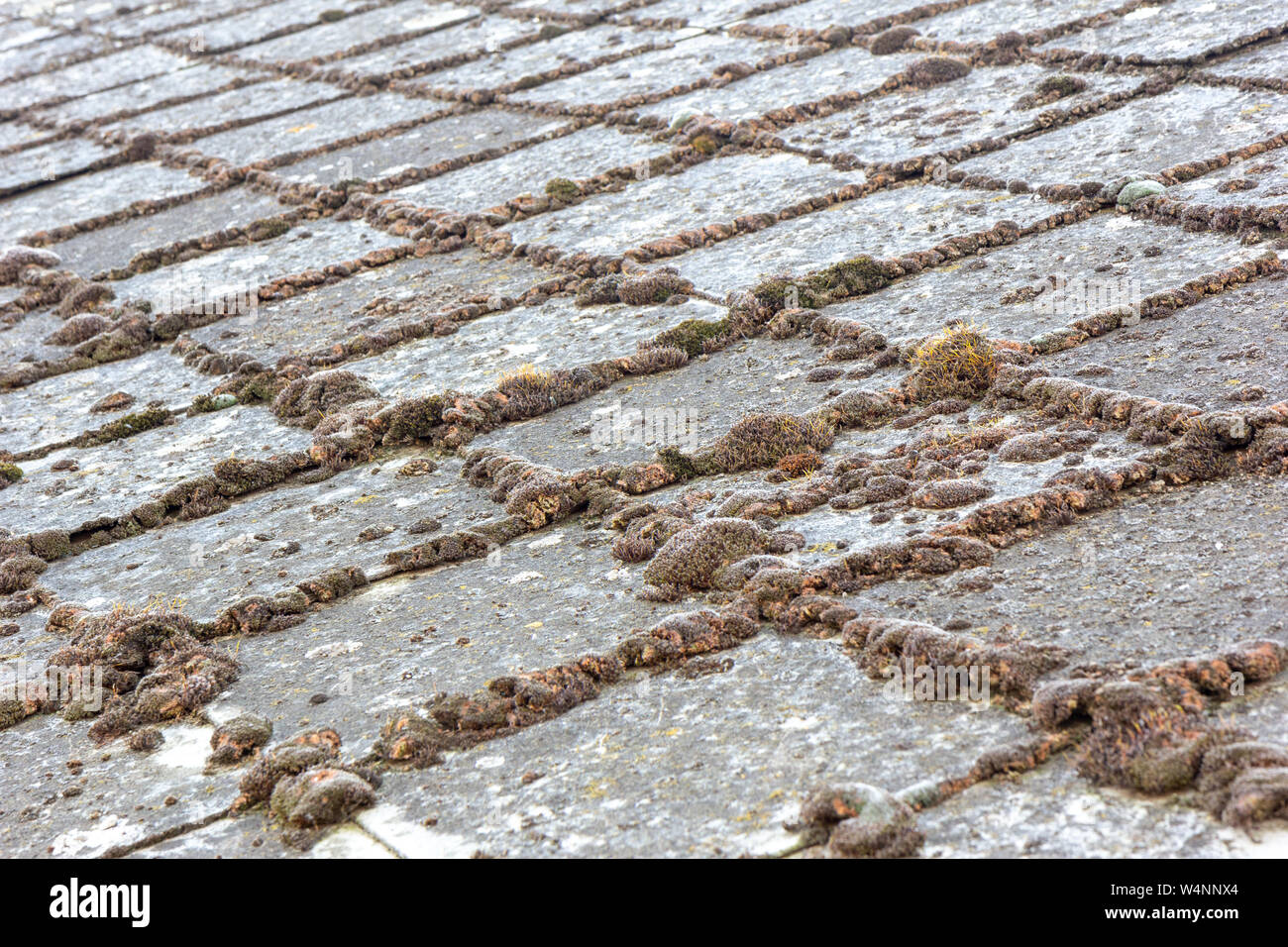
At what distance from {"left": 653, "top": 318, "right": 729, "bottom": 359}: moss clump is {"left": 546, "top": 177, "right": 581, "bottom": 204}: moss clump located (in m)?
2.66

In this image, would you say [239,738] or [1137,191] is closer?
[239,738]

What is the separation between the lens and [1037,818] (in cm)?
288

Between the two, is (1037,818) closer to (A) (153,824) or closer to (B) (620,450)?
(A) (153,824)

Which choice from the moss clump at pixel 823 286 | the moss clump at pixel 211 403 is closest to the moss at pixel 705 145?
the moss clump at pixel 823 286

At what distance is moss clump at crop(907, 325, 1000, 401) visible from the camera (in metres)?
5.14

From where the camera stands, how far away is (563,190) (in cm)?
867

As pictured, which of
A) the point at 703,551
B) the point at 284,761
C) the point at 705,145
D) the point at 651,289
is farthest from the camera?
the point at 705,145

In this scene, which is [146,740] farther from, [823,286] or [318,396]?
[823,286]

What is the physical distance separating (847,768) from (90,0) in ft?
79.2

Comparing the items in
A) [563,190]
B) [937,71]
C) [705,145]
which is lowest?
[563,190]

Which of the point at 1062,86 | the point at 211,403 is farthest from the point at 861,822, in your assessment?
the point at 1062,86

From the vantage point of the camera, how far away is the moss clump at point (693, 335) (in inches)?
243

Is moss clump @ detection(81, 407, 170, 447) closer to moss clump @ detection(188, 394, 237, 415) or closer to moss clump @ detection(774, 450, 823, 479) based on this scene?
moss clump @ detection(188, 394, 237, 415)

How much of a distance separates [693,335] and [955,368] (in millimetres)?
1508
